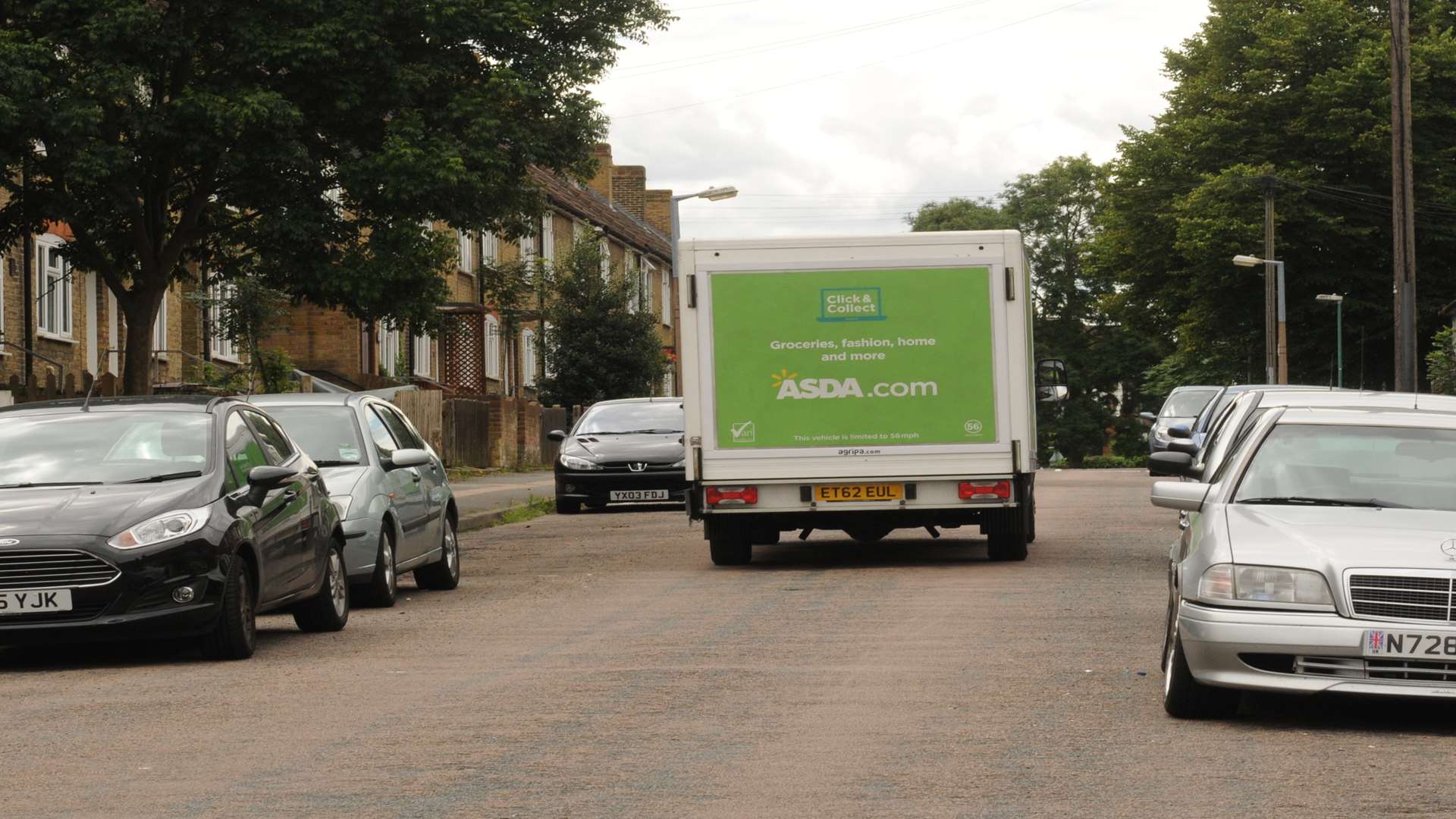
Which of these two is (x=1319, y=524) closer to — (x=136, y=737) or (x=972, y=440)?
(x=136, y=737)

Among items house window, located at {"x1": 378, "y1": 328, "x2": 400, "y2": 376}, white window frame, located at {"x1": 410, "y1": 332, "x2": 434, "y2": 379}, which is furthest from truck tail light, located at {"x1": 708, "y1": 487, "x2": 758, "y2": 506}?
white window frame, located at {"x1": 410, "y1": 332, "x2": 434, "y2": 379}

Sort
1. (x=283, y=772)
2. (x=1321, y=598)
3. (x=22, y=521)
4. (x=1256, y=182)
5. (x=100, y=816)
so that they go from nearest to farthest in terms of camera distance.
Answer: (x=100, y=816)
(x=283, y=772)
(x=1321, y=598)
(x=22, y=521)
(x=1256, y=182)

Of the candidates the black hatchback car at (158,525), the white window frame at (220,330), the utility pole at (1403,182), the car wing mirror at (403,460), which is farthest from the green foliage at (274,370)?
the black hatchback car at (158,525)

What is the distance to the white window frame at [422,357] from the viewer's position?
51.1 metres

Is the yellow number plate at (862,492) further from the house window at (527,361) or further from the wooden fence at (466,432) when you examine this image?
the house window at (527,361)

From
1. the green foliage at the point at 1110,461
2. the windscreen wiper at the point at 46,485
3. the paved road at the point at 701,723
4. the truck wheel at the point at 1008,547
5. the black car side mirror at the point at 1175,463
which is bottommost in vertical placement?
the green foliage at the point at 1110,461

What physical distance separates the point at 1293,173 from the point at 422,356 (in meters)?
23.8

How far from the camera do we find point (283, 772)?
7.17 m

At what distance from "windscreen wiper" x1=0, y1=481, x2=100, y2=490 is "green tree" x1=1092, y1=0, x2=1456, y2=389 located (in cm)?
4626

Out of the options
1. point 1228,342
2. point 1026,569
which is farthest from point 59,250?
point 1228,342

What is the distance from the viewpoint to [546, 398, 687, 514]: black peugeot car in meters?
26.7

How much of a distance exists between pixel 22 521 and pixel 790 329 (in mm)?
7743

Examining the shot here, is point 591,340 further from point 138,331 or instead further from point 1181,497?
point 1181,497

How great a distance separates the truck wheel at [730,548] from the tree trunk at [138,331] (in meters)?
9.79
